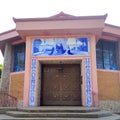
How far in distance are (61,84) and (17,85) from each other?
272 cm

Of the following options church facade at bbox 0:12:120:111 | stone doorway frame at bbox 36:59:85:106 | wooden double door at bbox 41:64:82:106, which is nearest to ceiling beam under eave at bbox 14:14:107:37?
church facade at bbox 0:12:120:111

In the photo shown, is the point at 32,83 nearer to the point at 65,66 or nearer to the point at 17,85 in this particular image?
the point at 17,85

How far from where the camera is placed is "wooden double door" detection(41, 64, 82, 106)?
10.0 m

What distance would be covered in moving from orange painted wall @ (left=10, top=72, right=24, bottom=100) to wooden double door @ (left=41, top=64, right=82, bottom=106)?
56.1 inches

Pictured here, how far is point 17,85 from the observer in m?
11.1

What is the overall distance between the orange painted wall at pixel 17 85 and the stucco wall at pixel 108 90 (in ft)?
14.4

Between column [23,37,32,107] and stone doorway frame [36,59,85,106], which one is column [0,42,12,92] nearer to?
column [23,37,32,107]

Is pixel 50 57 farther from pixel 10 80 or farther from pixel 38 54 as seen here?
pixel 10 80

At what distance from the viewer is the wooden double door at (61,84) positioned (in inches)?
394

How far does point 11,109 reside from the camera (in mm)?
8086

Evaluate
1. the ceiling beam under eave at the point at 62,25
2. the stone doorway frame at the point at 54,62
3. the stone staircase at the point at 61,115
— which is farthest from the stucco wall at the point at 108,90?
the stone staircase at the point at 61,115

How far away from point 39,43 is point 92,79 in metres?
3.30

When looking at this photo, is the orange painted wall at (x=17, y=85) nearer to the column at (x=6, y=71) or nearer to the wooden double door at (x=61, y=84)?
the column at (x=6, y=71)

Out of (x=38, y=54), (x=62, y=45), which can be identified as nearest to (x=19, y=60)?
(x=38, y=54)
